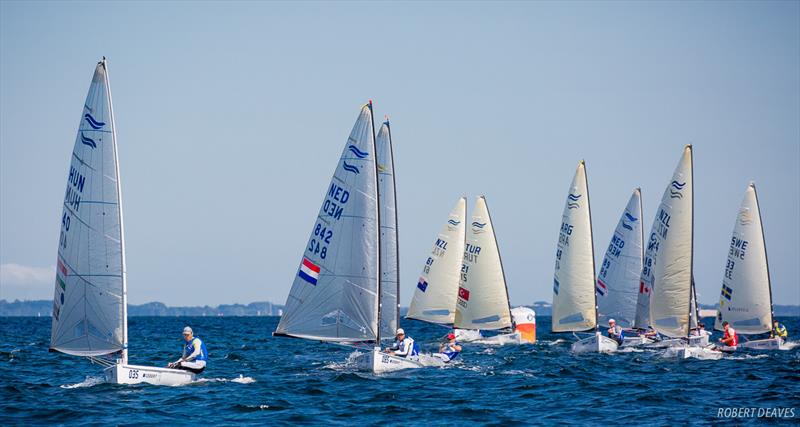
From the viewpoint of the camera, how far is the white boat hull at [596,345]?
1822 inches

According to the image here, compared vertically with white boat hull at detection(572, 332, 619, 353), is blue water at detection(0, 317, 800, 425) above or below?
below

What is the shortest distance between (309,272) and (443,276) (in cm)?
2138

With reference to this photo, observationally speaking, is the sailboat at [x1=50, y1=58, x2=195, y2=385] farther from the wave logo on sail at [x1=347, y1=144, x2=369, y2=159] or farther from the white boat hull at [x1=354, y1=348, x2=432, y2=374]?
the wave logo on sail at [x1=347, y1=144, x2=369, y2=159]

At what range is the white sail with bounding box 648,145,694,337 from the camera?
42844 millimetres

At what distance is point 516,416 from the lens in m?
24.9

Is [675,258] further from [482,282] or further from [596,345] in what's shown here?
[482,282]

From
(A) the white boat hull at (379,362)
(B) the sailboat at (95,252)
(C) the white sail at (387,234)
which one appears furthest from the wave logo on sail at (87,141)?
(C) the white sail at (387,234)

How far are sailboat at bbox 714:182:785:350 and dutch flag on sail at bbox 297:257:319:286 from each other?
2671 centimetres

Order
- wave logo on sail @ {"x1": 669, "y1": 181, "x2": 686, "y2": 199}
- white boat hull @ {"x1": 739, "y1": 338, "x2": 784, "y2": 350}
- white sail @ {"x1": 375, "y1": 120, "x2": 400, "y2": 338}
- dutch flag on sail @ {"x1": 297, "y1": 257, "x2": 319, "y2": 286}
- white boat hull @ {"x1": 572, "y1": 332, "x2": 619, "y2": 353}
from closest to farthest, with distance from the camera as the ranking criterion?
dutch flag on sail @ {"x1": 297, "y1": 257, "x2": 319, "y2": 286} < white sail @ {"x1": 375, "y1": 120, "x2": 400, "y2": 338} < wave logo on sail @ {"x1": 669, "y1": 181, "x2": 686, "y2": 199} < white boat hull @ {"x1": 572, "y1": 332, "x2": 619, "y2": 353} < white boat hull @ {"x1": 739, "y1": 338, "x2": 784, "y2": 350}

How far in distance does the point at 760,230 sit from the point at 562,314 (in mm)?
10969

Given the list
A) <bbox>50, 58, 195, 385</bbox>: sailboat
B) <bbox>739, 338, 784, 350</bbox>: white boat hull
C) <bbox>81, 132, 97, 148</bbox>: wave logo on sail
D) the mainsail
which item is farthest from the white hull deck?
<bbox>739, 338, 784, 350</bbox>: white boat hull

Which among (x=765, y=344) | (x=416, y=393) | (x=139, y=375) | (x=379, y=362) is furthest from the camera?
(x=765, y=344)

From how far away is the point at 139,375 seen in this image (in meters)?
27.2

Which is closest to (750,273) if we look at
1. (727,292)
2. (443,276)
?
(727,292)
